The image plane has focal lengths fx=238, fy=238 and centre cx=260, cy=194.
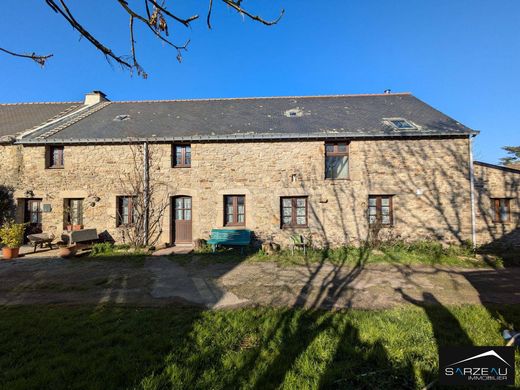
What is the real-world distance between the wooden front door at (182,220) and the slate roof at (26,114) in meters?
7.31

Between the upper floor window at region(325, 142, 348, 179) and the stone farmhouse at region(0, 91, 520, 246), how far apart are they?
0.04 m

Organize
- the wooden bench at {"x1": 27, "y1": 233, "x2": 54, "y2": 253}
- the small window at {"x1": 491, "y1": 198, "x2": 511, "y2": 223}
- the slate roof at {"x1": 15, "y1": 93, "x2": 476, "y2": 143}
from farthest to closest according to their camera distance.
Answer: the slate roof at {"x1": 15, "y1": 93, "x2": 476, "y2": 143}
the small window at {"x1": 491, "y1": 198, "x2": 511, "y2": 223}
the wooden bench at {"x1": 27, "y1": 233, "x2": 54, "y2": 253}

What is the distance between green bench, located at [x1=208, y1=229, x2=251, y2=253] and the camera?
8461 millimetres

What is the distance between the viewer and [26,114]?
41.4 feet

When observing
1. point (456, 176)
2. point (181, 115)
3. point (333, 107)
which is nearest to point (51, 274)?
point (181, 115)

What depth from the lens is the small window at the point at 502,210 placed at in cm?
879

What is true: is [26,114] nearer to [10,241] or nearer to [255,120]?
[10,241]

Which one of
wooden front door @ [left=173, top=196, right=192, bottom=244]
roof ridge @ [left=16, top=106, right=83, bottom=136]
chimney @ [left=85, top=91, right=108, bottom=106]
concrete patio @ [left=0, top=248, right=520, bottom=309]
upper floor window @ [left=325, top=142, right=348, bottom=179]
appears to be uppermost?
chimney @ [left=85, top=91, right=108, bottom=106]

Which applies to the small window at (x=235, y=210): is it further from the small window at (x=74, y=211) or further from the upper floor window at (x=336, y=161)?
the small window at (x=74, y=211)

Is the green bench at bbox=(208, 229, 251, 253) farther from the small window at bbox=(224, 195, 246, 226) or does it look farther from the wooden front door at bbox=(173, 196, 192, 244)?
the wooden front door at bbox=(173, 196, 192, 244)

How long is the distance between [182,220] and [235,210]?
219cm

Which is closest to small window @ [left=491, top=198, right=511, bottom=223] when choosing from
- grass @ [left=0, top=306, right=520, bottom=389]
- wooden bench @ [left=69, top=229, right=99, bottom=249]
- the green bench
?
grass @ [left=0, top=306, right=520, bottom=389]

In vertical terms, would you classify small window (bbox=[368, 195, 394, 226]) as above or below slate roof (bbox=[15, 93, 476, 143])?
below

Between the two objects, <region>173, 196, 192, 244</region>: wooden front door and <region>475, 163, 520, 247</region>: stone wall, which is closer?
<region>475, 163, 520, 247</region>: stone wall
